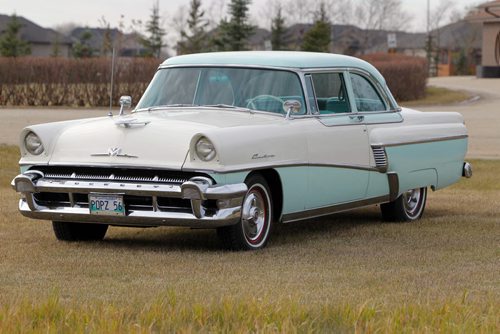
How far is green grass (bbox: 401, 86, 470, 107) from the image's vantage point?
44.0 meters

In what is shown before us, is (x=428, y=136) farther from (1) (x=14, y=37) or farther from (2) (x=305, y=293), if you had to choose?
(1) (x=14, y=37)

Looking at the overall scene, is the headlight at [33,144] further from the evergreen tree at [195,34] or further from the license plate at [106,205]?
the evergreen tree at [195,34]

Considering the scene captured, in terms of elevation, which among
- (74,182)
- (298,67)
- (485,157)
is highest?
(298,67)

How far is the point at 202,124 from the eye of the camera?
8.98 m

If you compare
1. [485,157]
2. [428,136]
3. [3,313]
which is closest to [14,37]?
[485,157]

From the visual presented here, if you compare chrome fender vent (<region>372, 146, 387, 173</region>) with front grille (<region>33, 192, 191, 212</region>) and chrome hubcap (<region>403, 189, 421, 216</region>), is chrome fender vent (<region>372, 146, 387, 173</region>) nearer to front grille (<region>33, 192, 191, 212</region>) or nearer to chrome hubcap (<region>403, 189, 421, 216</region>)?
chrome hubcap (<region>403, 189, 421, 216</region>)

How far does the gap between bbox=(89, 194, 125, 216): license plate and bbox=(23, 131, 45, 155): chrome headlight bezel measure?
712 millimetres

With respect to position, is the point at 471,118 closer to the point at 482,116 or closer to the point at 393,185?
the point at 482,116

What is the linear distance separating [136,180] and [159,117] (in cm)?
85

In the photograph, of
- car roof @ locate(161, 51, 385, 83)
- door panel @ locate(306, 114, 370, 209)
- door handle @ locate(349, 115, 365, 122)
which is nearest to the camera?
door panel @ locate(306, 114, 370, 209)

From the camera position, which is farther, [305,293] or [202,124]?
[202,124]

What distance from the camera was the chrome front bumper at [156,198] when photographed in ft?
27.8

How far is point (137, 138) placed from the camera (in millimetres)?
8891

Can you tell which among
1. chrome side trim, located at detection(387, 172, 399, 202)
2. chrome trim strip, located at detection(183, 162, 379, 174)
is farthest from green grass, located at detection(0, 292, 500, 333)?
chrome side trim, located at detection(387, 172, 399, 202)
